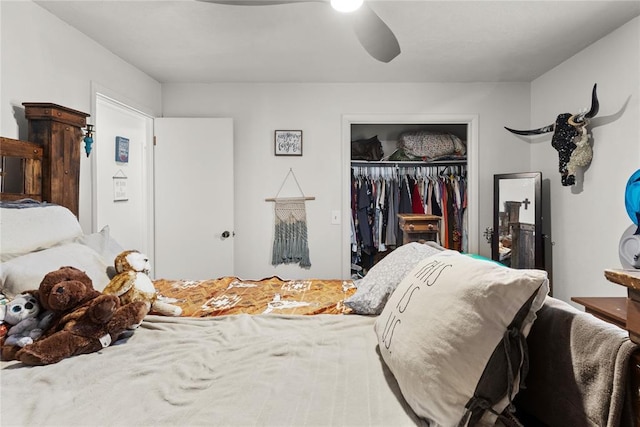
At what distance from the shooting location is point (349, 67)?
9.75ft

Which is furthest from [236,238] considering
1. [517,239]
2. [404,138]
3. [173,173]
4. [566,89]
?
[566,89]

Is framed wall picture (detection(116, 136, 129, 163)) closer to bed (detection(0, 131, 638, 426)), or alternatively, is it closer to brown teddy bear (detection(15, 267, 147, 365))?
bed (detection(0, 131, 638, 426))

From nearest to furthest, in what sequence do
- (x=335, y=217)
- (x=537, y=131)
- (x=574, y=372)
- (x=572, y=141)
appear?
(x=574, y=372)
(x=572, y=141)
(x=537, y=131)
(x=335, y=217)

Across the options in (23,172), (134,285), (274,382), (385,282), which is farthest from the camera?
(23,172)

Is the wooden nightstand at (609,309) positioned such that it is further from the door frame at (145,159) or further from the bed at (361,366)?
the door frame at (145,159)

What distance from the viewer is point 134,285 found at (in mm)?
1417

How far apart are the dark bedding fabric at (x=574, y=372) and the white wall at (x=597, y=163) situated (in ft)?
6.91

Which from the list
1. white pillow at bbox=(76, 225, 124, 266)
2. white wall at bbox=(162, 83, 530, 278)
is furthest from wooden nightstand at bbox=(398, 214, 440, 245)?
white pillow at bbox=(76, 225, 124, 266)

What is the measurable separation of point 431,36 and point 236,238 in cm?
248

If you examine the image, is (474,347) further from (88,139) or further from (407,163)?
(407,163)

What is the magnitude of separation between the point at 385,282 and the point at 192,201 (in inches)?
95.8

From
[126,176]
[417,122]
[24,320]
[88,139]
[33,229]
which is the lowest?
[24,320]

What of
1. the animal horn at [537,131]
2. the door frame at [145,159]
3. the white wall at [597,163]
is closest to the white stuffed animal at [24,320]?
the door frame at [145,159]

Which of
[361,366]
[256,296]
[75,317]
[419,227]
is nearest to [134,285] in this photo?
[75,317]
